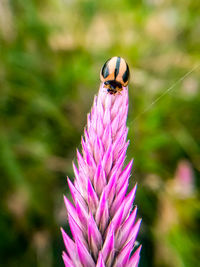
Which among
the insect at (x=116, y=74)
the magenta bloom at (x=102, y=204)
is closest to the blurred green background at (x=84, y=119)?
the insect at (x=116, y=74)

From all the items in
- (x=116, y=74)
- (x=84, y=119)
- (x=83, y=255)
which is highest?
(x=84, y=119)

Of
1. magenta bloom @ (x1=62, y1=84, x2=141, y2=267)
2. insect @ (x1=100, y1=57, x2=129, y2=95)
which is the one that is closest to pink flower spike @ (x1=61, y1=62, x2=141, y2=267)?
magenta bloom @ (x1=62, y1=84, x2=141, y2=267)

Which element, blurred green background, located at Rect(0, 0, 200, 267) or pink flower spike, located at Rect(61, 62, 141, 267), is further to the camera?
blurred green background, located at Rect(0, 0, 200, 267)

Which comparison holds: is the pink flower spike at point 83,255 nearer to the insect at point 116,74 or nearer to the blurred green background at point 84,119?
the insect at point 116,74

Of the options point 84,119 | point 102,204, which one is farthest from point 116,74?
point 84,119

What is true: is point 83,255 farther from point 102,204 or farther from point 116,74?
point 116,74

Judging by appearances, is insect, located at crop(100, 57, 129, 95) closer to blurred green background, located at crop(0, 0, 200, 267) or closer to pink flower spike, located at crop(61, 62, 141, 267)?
pink flower spike, located at crop(61, 62, 141, 267)
